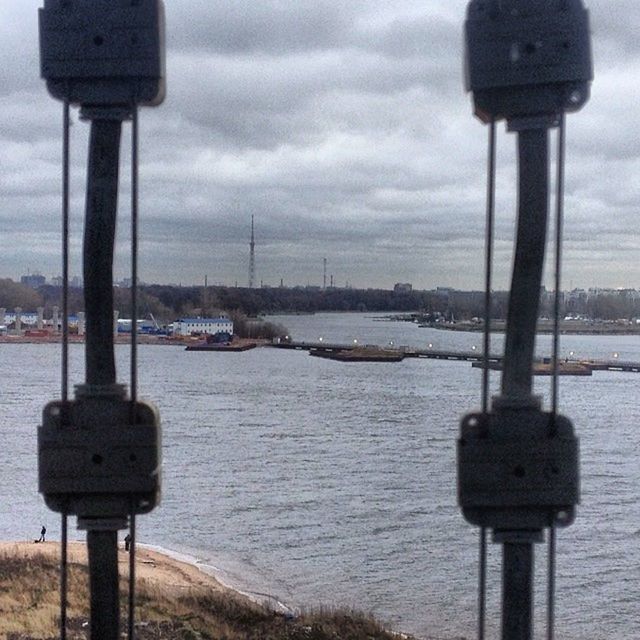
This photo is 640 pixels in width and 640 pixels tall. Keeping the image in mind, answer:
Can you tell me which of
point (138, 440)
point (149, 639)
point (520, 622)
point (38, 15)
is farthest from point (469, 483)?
point (149, 639)

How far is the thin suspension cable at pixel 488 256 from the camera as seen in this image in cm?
86

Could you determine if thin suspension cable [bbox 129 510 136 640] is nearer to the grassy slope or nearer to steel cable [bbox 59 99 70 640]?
steel cable [bbox 59 99 70 640]

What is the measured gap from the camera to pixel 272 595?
909cm

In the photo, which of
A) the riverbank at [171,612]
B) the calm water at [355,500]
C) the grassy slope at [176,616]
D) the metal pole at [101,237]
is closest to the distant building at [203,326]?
the calm water at [355,500]

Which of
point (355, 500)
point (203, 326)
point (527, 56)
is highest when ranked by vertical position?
point (527, 56)

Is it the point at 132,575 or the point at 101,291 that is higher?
the point at 101,291

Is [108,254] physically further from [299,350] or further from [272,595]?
[299,350]

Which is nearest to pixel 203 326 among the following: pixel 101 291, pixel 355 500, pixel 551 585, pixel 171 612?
pixel 355 500

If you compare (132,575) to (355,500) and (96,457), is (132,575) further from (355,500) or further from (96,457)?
(355,500)

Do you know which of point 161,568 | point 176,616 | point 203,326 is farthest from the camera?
point 203,326

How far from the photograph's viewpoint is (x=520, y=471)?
33.6 inches

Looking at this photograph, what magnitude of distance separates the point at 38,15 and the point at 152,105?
5.0 inches

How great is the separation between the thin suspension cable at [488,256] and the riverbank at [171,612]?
16.1 feet

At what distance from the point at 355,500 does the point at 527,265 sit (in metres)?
11.4
